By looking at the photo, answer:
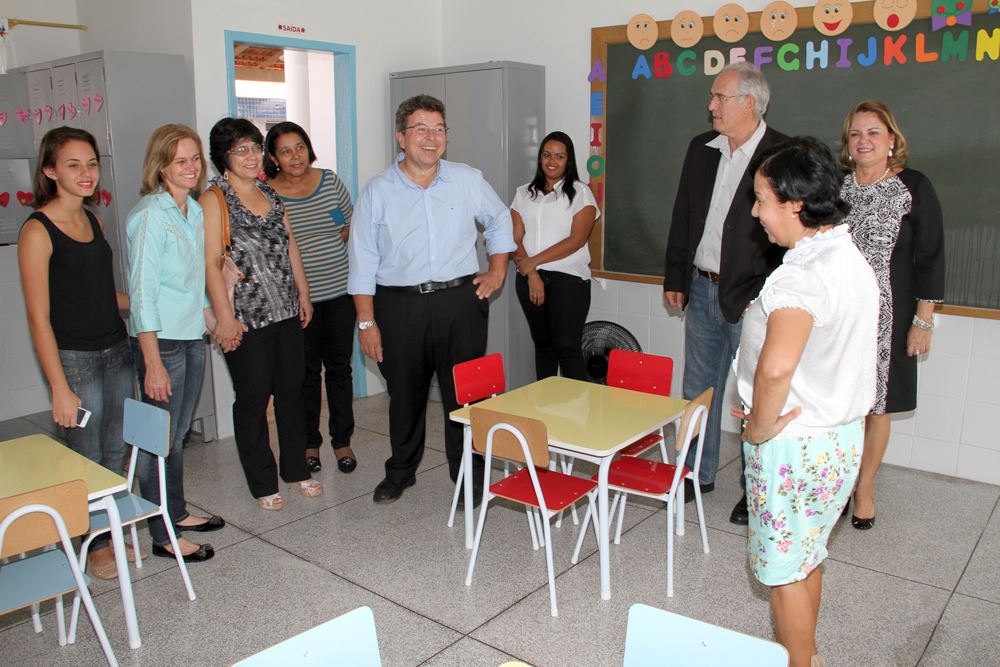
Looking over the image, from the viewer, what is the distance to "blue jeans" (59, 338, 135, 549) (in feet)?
9.66

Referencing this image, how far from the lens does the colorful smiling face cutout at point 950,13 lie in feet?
12.4

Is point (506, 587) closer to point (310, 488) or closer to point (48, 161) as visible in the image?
point (310, 488)

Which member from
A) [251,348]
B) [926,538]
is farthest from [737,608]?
[251,348]

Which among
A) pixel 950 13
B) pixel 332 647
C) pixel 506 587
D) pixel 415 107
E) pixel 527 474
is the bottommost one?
pixel 506 587

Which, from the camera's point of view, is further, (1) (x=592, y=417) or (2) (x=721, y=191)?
(2) (x=721, y=191)

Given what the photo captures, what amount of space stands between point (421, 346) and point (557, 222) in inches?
55.8

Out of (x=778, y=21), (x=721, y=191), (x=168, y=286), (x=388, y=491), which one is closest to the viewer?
(x=168, y=286)

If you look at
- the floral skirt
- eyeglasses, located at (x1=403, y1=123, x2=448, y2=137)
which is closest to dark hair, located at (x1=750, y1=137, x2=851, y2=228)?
the floral skirt

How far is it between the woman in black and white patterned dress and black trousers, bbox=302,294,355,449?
8.18 ft

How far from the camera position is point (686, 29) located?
4.63 m

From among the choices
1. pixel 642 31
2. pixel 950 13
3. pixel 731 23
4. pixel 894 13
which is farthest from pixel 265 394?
pixel 950 13

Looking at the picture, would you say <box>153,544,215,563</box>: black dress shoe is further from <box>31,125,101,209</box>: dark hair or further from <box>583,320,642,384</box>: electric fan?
<box>583,320,642,384</box>: electric fan

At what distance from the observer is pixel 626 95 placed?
16.4 feet

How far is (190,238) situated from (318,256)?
3.36 ft
